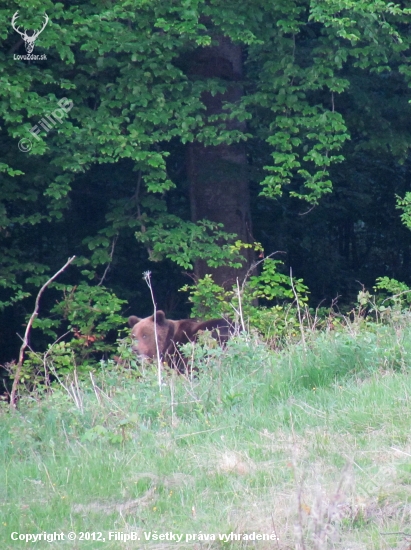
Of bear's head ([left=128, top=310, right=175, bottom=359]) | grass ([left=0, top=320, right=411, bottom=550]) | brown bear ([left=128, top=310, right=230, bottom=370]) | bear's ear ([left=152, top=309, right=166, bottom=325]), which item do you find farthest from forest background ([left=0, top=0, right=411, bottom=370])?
grass ([left=0, top=320, right=411, bottom=550])

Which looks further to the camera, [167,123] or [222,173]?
[222,173]

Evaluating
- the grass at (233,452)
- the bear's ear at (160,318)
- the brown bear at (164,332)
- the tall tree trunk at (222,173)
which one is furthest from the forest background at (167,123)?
the grass at (233,452)

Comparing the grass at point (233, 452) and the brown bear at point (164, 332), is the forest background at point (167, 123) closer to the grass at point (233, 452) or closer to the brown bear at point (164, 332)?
the brown bear at point (164, 332)

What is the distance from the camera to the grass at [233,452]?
437 centimetres

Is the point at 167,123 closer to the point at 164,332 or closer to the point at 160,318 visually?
the point at 160,318

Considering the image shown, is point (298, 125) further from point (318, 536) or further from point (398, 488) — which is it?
point (318, 536)

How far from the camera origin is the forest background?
450 inches

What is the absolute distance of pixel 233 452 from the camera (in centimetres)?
538

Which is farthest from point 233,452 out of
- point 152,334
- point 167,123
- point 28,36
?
point 28,36

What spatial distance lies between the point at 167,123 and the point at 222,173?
5.86ft

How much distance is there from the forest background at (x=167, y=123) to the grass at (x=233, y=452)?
5038 millimetres

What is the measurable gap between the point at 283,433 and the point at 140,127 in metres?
7.31

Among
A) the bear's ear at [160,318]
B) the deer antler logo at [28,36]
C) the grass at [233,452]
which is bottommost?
the grass at [233,452]

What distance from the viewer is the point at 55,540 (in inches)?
179
